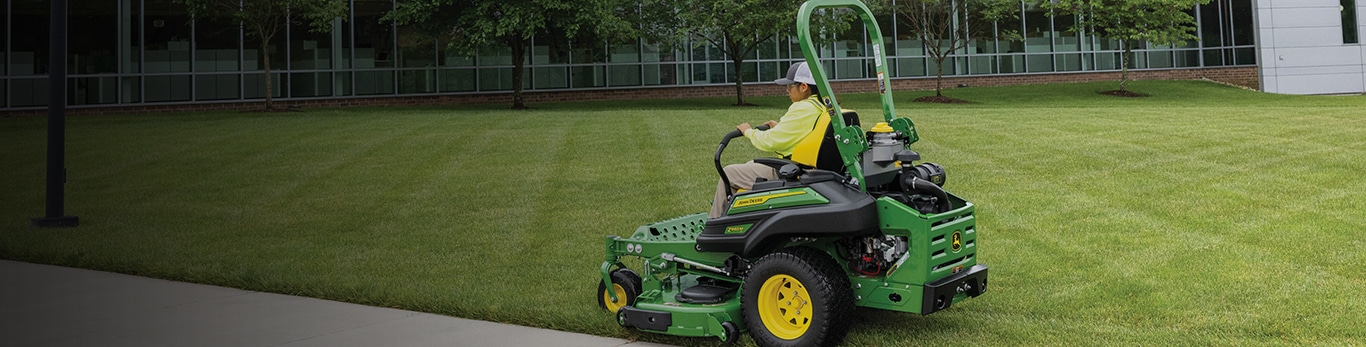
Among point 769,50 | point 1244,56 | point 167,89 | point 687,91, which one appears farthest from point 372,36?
point 1244,56

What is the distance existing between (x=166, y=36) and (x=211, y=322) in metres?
31.1

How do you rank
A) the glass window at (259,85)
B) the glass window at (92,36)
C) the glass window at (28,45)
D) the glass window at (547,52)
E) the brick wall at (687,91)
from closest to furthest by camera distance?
1. the glass window at (28,45)
2. the glass window at (92,36)
3. the brick wall at (687,91)
4. the glass window at (259,85)
5. the glass window at (547,52)

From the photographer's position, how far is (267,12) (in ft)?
104

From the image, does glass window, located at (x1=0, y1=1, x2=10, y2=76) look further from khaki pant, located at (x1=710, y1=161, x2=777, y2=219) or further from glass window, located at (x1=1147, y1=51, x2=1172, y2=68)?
glass window, located at (x1=1147, y1=51, x2=1172, y2=68)

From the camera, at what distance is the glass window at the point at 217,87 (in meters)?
34.9

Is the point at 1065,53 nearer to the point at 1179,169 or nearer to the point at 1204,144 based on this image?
the point at 1204,144

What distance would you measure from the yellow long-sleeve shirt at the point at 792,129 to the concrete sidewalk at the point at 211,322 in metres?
1.28

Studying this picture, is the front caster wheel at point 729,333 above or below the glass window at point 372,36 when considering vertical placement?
below

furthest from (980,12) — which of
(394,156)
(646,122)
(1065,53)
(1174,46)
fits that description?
(394,156)

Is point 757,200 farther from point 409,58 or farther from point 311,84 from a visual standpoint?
point 409,58

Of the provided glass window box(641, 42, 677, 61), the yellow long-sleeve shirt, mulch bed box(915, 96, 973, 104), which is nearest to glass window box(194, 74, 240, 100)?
glass window box(641, 42, 677, 61)

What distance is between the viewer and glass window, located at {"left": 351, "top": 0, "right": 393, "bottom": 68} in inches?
1449

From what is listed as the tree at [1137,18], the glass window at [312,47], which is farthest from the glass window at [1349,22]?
the glass window at [312,47]

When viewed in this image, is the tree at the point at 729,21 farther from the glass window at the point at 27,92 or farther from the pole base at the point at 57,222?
the pole base at the point at 57,222
